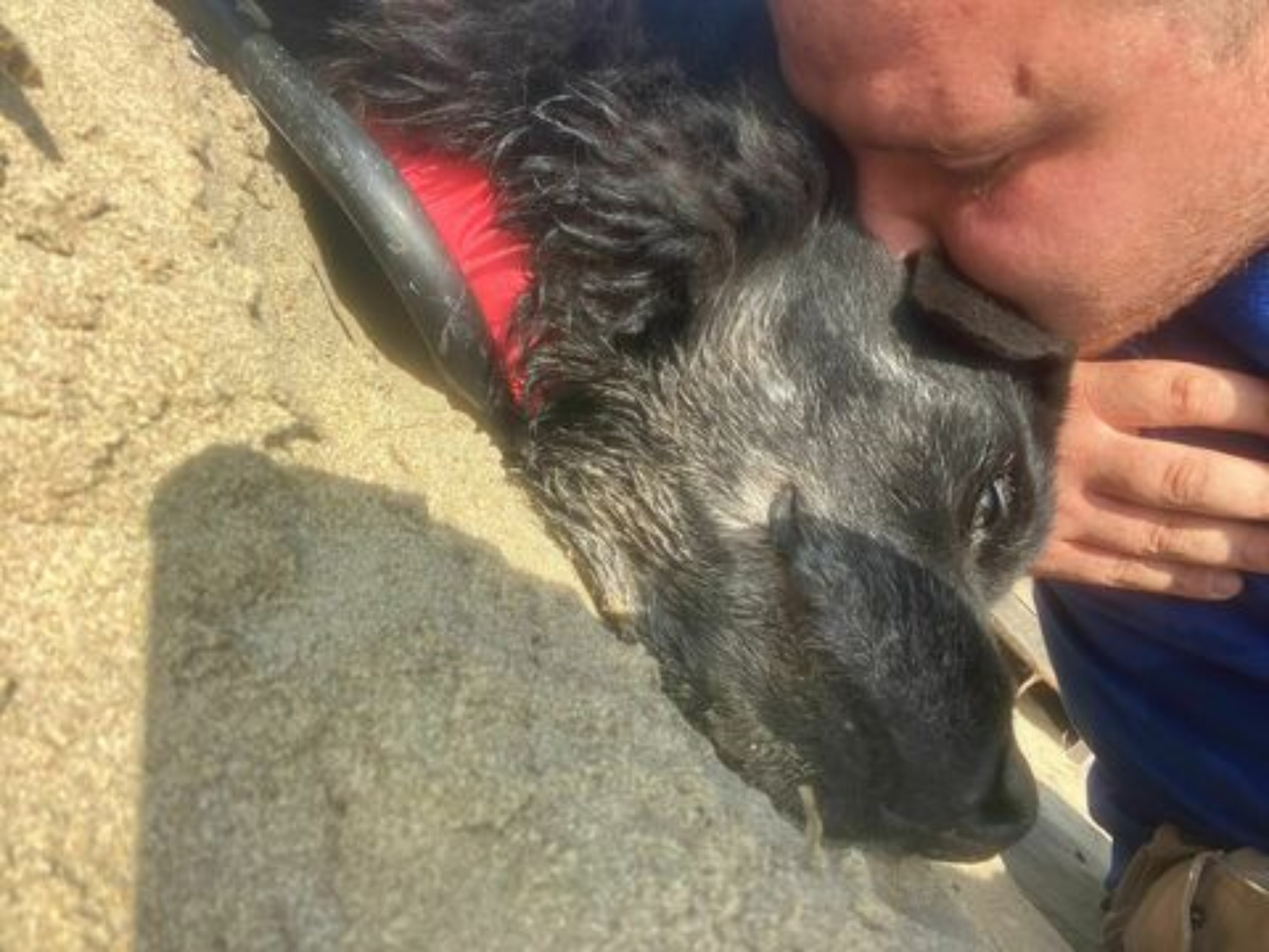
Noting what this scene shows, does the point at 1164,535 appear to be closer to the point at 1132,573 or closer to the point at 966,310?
the point at 1132,573

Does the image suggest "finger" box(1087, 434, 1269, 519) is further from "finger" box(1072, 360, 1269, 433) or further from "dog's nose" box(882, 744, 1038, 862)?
"dog's nose" box(882, 744, 1038, 862)

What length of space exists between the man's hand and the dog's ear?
0.27 meters

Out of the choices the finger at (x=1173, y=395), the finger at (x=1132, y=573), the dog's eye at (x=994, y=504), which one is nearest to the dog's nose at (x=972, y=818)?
the dog's eye at (x=994, y=504)

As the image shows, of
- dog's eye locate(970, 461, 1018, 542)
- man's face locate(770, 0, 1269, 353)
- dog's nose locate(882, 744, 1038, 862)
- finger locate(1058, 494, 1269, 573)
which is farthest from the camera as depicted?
finger locate(1058, 494, 1269, 573)

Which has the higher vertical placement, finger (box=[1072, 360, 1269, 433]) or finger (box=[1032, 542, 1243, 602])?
finger (box=[1072, 360, 1269, 433])

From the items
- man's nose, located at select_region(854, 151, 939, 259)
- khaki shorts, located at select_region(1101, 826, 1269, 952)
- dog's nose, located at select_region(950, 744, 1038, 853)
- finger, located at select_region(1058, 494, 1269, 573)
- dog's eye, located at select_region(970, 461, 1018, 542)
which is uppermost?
man's nose, located at select_region(854, 151, 939, 259)

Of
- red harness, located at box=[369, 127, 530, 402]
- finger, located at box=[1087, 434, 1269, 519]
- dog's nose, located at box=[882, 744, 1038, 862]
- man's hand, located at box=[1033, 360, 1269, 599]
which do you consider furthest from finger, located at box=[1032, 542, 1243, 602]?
red harness, located at box=[369, 127, 530, 402]

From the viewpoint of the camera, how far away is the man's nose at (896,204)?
202cm

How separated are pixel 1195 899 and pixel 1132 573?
0.57m

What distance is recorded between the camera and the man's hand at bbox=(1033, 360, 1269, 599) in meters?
2.26

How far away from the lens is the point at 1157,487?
7.79ft

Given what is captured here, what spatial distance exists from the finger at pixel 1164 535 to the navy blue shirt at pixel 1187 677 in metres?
0.05

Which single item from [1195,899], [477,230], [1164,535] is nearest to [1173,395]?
[1164,535]

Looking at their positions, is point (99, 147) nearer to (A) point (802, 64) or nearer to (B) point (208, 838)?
(B) point (208, 838)
